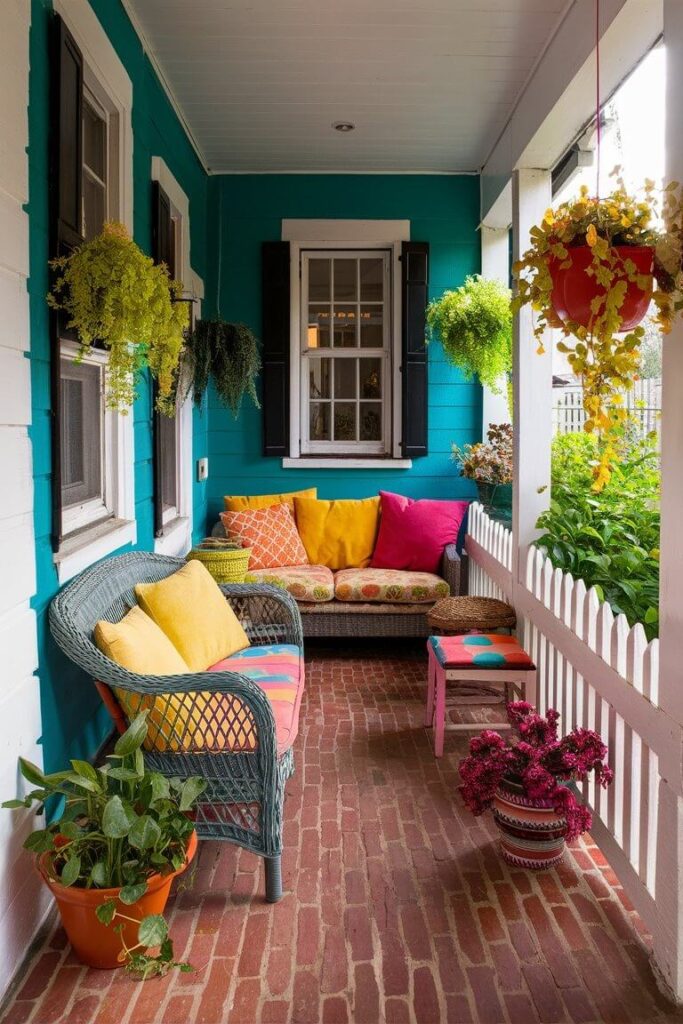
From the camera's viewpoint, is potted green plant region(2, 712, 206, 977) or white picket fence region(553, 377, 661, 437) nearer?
potted green plant region(2, 712, 206, 977)

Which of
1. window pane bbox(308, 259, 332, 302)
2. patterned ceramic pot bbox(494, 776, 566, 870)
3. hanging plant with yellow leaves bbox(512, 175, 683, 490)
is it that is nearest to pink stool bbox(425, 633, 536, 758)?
patterned ceramic pot bbox(494, 776, 566, 870)

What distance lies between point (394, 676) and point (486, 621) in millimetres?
1054

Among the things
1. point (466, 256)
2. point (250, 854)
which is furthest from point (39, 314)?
point (466, 256)

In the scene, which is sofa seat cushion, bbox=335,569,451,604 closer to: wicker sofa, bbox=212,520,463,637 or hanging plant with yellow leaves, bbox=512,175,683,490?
wicker sofa, bbox=212,520,463,637

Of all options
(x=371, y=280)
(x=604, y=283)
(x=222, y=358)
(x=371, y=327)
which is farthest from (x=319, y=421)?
(x=604, y=283)

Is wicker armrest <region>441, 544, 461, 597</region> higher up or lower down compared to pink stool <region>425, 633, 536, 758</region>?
higher up

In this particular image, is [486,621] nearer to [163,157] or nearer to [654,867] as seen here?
[654,867]

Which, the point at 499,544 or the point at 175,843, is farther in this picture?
the point at 499,544

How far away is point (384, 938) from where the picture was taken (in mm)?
2553

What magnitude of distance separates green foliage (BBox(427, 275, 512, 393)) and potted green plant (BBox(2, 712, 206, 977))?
3.97 metres

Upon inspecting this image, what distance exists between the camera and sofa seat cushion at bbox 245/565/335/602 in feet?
17.9

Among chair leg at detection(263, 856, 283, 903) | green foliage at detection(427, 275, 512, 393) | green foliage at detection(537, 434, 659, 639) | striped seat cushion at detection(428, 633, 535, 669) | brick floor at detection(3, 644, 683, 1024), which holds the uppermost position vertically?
green foliage at detection(427, 275, 512, 393)

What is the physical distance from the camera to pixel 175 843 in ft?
8.08

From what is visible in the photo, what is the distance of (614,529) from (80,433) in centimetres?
234
